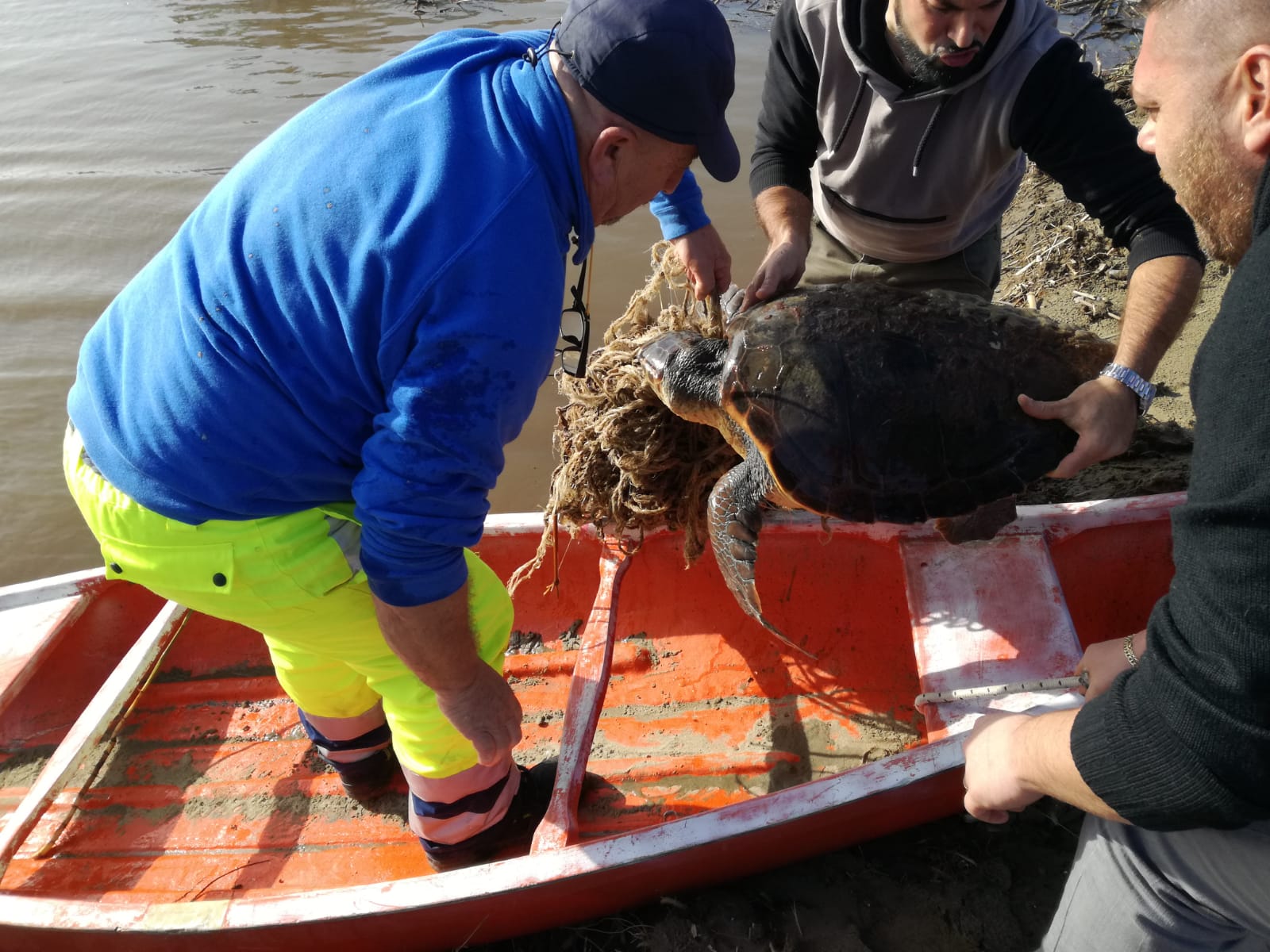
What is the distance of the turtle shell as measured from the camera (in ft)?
8.26

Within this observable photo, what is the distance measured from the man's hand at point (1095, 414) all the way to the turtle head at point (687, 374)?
0.97 m

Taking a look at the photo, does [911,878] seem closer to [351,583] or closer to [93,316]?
[351,583]

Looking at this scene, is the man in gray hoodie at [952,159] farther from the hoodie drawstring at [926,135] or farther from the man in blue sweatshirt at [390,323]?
the man in blue sweatshirt at [390,323]

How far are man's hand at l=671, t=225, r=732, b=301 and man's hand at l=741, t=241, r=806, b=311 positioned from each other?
119 mm

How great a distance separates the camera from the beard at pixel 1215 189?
1312 mm

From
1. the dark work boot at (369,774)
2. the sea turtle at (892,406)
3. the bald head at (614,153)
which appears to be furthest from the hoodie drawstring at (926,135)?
the dark work boot at (369,774)

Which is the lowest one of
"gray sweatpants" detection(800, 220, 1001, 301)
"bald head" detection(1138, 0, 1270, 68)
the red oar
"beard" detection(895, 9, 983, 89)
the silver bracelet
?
the red oar

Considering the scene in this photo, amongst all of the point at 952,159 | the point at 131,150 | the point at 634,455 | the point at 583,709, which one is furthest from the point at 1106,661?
the point at 131,150

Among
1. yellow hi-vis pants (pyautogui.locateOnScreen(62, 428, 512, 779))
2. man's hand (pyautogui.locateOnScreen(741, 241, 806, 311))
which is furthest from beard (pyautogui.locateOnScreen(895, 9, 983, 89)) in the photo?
yellow hi-vis pants (pyautogui.locateOnScreen(62, 428, 512, 779))

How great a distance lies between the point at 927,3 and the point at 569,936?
121 inches

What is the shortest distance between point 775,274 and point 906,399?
2.33 ft

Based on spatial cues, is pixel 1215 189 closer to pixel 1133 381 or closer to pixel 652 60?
pixel 652 60

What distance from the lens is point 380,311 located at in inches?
60.9

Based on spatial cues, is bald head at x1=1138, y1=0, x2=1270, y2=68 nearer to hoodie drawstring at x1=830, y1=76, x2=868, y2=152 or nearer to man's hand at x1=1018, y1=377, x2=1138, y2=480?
man's hand at x1=1018, y1=377, x2=1138, y2=480
